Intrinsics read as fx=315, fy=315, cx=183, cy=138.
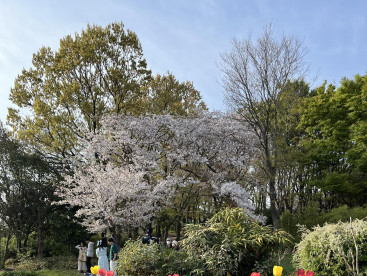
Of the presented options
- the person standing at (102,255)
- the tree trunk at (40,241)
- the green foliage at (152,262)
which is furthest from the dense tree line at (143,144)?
the green foliage at (152,262)

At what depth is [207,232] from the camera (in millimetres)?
5094

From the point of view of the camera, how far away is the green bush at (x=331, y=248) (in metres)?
5.51

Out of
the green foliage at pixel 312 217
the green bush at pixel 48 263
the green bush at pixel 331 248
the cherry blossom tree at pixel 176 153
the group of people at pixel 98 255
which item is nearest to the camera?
the green bush at pixel 331 248

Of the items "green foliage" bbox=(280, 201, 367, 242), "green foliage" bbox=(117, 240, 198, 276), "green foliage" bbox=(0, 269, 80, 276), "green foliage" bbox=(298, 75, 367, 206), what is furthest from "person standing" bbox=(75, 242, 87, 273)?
"green foliage" bbox=(298, 75, 367, 206)

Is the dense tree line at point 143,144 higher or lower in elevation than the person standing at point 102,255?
higher

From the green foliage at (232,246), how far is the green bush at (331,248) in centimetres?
124

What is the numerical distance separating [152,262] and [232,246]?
1.40 m

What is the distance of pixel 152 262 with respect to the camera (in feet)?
17.2

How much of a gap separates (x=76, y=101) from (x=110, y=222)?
8.20 m

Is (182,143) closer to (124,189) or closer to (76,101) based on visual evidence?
(124,189)

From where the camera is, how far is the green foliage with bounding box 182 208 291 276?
474 cm

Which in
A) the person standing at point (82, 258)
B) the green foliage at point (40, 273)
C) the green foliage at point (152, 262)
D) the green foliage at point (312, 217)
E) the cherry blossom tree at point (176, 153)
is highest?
the cherry blossom tree at point (176, 153)

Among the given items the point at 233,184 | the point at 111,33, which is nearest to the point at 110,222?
the point at 233,184

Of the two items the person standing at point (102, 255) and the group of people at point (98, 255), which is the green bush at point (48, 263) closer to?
the group of people at point (98, 255)
